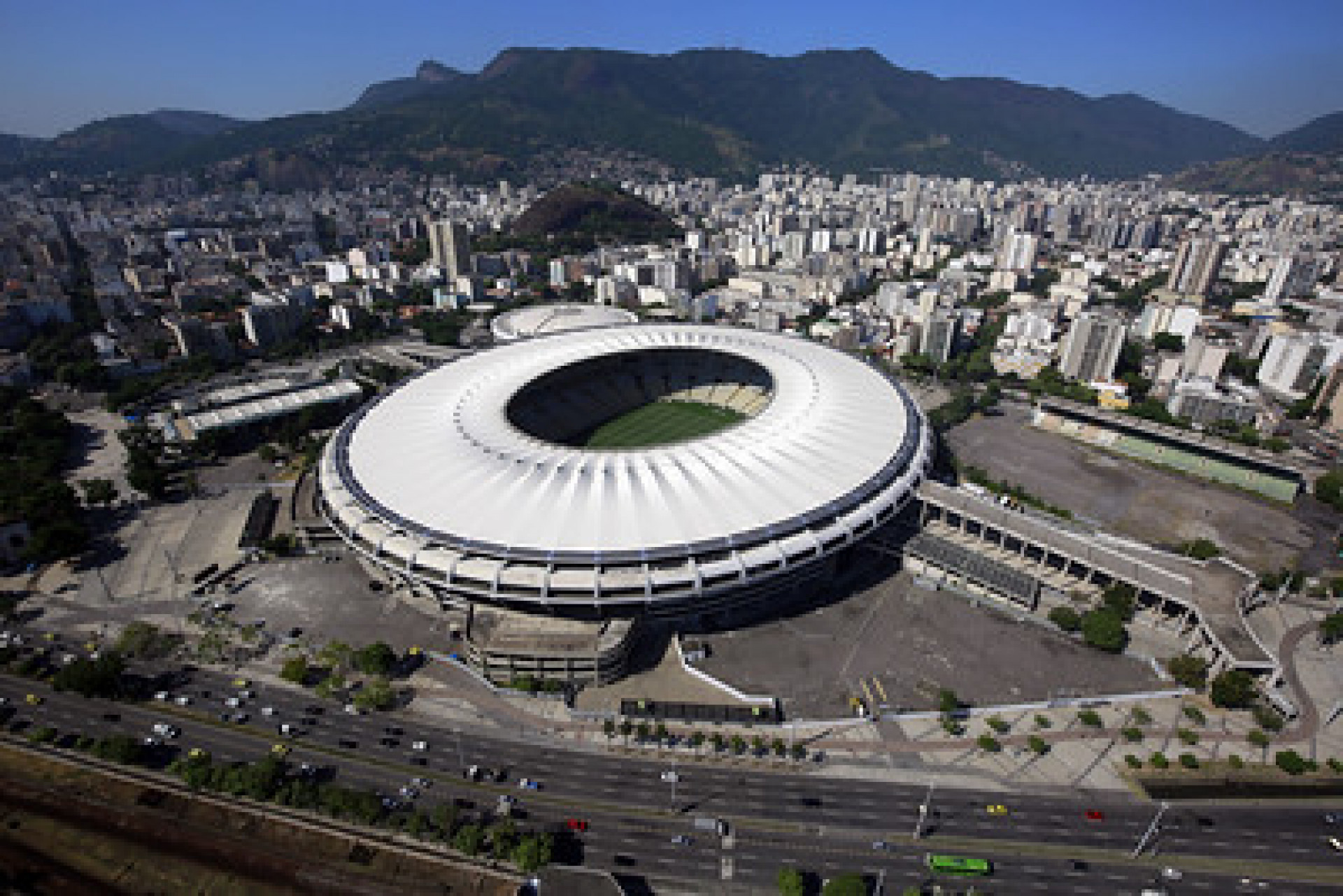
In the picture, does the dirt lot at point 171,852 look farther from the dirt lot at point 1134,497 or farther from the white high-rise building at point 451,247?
the white high-rise building at point 451,247

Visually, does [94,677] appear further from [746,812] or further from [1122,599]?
[1122,599]

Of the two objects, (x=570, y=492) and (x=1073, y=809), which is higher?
(x=570, y=492)

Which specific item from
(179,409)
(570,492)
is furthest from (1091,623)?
(179,409)

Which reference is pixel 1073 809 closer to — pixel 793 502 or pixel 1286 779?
pixel 1286 779

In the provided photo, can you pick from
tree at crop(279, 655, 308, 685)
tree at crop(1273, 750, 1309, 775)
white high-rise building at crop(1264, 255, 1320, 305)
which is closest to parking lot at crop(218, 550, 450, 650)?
tree at crop(279, 655, 308, 685)

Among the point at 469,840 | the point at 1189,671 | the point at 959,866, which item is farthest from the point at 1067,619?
the point at 469,840
